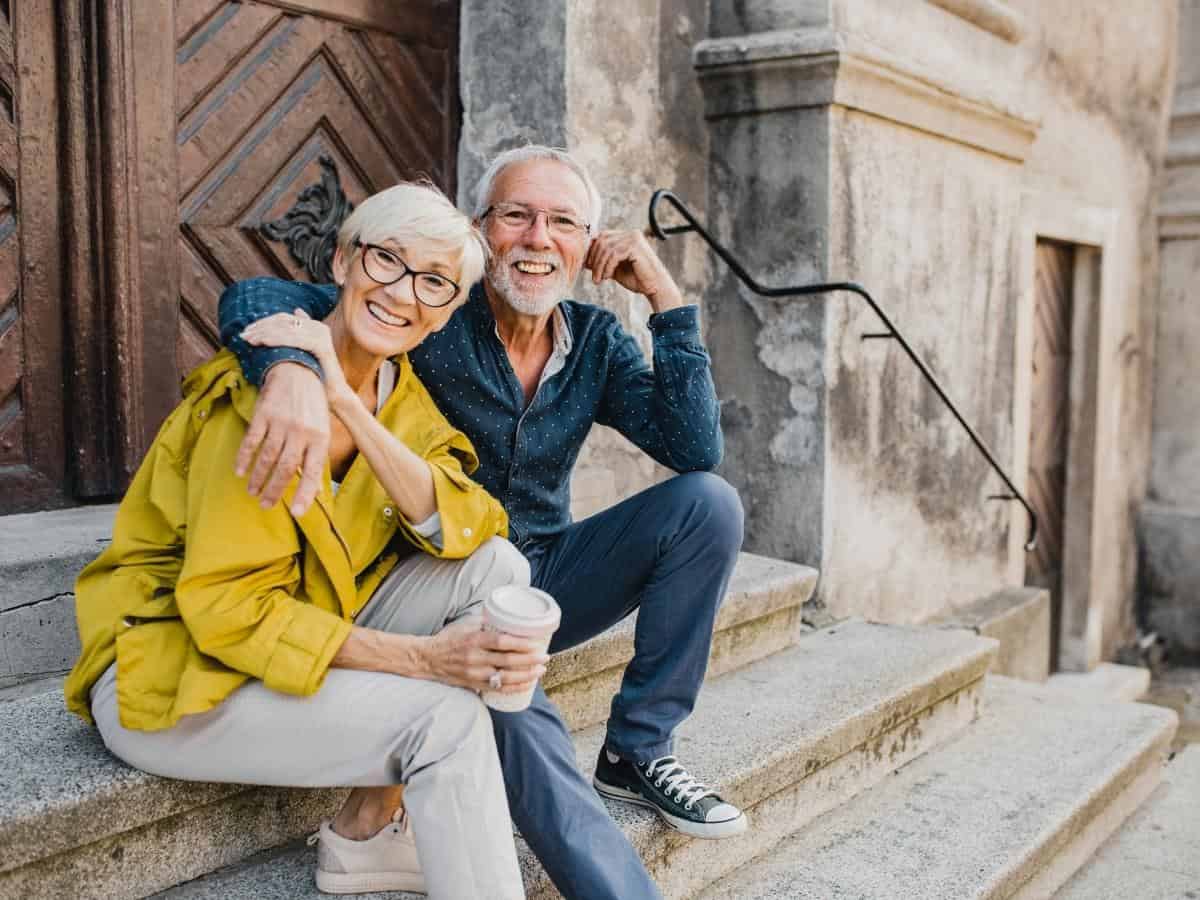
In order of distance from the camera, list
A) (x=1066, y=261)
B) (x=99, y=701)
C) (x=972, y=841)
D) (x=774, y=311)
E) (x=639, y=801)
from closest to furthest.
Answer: (x=99, y=701), (x=639, y=801), (x=972, y=841), (x=774, y=311), (x=1066, y=261)

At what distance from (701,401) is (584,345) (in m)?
0.29

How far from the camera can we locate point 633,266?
285 centimetres

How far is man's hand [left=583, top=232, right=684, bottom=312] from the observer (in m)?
2.82

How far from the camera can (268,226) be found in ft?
12.1

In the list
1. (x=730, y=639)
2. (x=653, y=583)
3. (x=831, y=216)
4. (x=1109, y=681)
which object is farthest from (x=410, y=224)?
(x=1109, y=681)

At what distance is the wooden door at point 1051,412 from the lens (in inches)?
267

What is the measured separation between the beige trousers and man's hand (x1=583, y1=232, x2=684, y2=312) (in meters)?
1.17

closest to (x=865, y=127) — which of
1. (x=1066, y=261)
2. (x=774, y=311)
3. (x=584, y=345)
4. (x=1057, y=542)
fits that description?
(x=774, y=311)

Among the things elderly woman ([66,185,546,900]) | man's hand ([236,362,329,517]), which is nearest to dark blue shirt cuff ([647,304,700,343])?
elderly woman ([66,185,546,900])

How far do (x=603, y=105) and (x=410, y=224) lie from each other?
197 centimetres

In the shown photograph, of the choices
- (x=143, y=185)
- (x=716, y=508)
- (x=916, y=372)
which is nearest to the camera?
(x=716, y=508)

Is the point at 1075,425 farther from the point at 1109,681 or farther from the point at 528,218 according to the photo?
the point at 528,218

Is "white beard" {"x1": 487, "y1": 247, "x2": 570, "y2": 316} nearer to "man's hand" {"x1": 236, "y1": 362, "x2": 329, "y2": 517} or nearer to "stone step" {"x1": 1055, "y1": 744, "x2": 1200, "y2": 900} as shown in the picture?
"man's hand" {"x1": 236, "y1": 362, "x2": 329, "y2": 517}

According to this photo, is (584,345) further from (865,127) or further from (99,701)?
(865,127)
